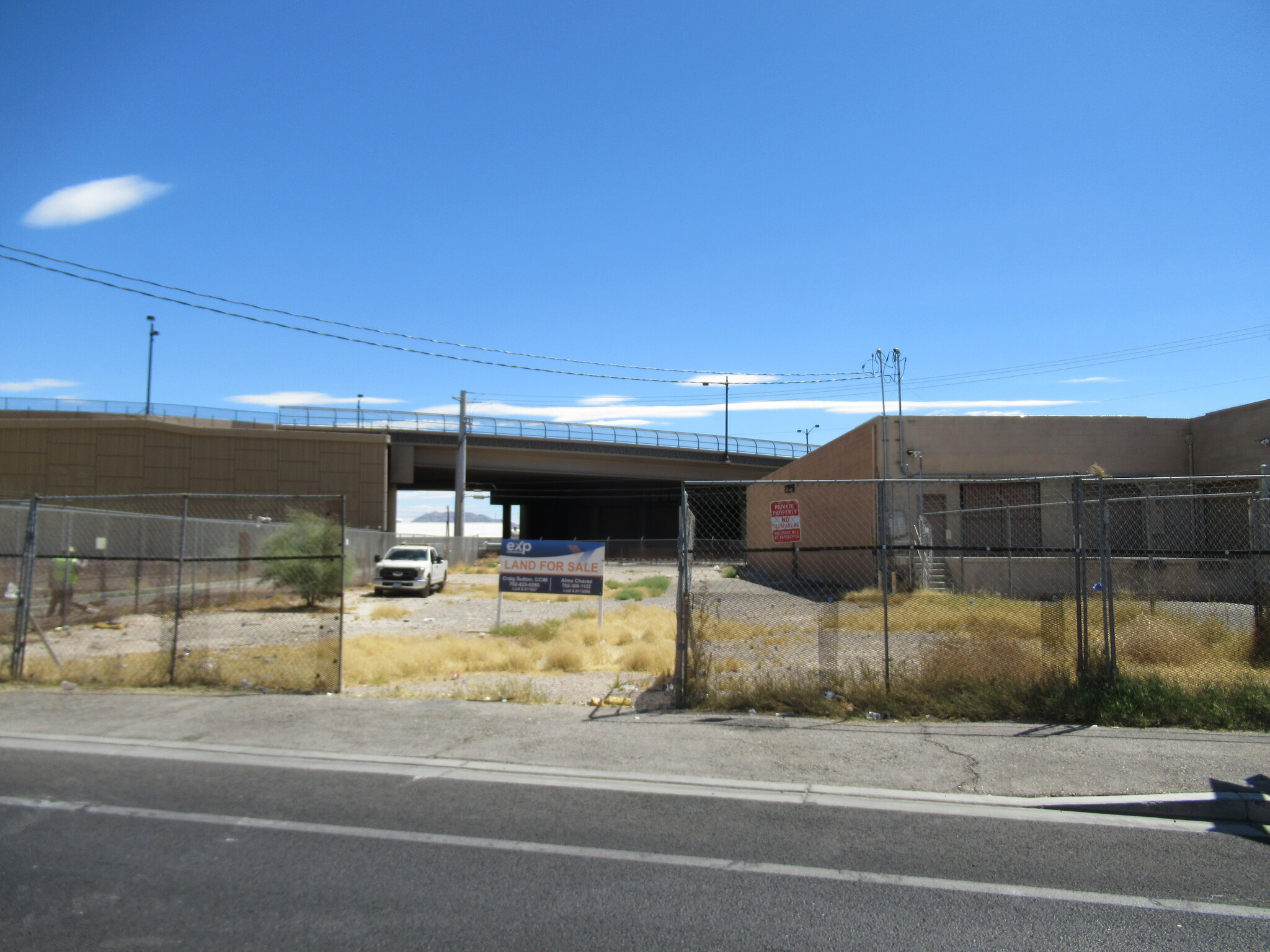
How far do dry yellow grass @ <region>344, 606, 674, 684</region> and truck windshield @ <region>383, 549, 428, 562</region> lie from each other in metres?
14.4

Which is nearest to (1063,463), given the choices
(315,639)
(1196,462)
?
(1196,462)

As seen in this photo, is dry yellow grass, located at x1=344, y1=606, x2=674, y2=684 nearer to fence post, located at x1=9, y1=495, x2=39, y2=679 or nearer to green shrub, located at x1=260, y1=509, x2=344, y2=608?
fence post, located at x1=9, y1=495, x2=39, y2=679

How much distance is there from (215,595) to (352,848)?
20776 millimetres

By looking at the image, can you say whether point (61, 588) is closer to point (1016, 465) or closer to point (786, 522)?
point (786, 522)

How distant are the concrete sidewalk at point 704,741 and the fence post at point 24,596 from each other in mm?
1155

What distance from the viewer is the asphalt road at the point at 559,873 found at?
13.6ft

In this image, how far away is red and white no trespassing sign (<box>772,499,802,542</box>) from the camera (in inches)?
372

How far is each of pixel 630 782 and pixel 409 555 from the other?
1006 inches

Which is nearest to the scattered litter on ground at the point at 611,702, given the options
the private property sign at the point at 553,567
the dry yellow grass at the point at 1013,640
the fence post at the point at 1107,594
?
the dry yellow grass at the point at 1013,640

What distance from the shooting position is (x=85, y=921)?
4.26m

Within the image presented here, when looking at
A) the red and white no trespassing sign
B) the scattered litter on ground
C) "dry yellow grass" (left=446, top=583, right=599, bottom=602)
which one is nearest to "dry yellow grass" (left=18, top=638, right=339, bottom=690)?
the scattered litter on ground

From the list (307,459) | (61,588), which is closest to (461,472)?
(307,459)

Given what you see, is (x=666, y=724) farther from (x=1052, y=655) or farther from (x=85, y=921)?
(x=85, y=921)

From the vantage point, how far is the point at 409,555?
31031 mm
